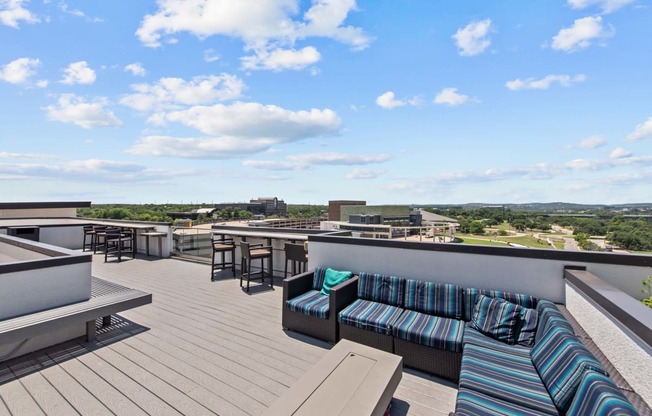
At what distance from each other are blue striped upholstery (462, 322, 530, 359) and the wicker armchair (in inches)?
50.3

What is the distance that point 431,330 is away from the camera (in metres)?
2.58

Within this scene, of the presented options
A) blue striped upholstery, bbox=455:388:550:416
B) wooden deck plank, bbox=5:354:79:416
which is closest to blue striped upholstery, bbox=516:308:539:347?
blue striped upholstery, bbox=455:388:550:416

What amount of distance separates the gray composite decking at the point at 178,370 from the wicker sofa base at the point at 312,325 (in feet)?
0.30

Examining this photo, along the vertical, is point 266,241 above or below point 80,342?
above

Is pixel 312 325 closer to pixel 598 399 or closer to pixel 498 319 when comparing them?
pixel 498 319

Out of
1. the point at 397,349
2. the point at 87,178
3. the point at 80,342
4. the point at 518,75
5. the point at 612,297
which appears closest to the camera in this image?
the point at 612,297

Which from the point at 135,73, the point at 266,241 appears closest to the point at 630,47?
the point at 266,241

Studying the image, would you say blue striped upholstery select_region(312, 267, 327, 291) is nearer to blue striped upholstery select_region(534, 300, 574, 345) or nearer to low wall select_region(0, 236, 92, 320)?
blue striped upholstery select_region(534, 300, 574, 345)

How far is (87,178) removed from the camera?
17266mm

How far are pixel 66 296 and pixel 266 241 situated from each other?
338cm

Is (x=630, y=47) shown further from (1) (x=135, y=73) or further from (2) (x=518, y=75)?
(1) (x=135, y=73)

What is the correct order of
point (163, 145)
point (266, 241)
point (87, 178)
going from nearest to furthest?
point (266, 241), point (163, 145), point (87, 178)

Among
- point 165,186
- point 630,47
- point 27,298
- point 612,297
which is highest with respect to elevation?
point 630,47

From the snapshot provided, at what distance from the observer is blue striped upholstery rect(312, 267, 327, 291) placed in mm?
3848
